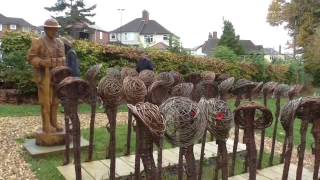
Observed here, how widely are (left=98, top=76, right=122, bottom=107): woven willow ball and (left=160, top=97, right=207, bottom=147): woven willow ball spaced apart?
161cm

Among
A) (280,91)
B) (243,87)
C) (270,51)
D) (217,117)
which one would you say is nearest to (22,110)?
(243,87)

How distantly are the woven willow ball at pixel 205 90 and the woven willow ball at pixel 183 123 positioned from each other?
2399mm

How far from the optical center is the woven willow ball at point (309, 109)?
4.04 metres

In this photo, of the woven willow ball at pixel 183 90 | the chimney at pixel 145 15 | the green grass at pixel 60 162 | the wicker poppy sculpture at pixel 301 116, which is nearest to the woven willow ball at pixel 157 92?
the woven willow ball at pixel 183 90

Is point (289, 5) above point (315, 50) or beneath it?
above

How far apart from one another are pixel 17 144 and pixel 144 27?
2146 inches

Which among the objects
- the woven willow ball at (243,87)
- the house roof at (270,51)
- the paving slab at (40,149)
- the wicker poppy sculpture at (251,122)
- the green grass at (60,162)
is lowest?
the green grass at (60,162)

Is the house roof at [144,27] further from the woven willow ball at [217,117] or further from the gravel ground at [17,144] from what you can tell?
the woven willow ball at [217,117]

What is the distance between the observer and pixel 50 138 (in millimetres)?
6875

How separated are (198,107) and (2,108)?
9.46 metres

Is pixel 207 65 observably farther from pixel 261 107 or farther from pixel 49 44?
pixel 261 107

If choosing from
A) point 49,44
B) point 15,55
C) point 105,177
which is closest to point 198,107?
point 105,177

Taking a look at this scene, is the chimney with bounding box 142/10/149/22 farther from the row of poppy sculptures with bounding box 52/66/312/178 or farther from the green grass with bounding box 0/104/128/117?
the row of poppy sculptures with bounding box 52/66/312/178

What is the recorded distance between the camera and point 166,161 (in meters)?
6.32
